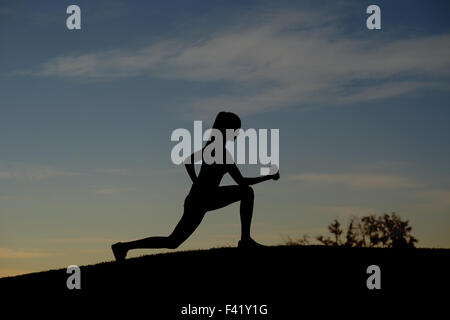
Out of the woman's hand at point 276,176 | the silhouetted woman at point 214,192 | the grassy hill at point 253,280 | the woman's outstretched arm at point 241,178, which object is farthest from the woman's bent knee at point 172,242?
the woman's hand at point 276,176

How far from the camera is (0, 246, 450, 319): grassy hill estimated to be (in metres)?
14.0

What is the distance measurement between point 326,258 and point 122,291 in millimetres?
5408

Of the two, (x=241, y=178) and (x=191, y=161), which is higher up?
(x=191, y=161)

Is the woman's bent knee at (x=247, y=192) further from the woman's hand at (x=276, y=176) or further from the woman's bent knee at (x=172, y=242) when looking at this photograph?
the woman's bent knee at (x=172, y=242)

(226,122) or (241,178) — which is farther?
(241,178)

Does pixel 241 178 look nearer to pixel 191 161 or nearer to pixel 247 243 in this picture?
pixel 191 161

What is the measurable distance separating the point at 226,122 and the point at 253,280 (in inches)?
150

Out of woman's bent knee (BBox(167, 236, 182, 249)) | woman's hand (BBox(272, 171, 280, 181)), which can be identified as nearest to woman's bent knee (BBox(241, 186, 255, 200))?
woman's hand (BBox(272, 171, 280, 181))

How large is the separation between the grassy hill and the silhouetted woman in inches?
48.7

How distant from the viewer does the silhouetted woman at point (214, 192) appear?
598 inches

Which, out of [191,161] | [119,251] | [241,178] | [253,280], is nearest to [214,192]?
[241,178]

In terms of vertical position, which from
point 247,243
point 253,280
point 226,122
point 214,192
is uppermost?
point 226,122

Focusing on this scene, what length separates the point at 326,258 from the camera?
55.0 feet

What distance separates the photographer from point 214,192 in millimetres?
15203
